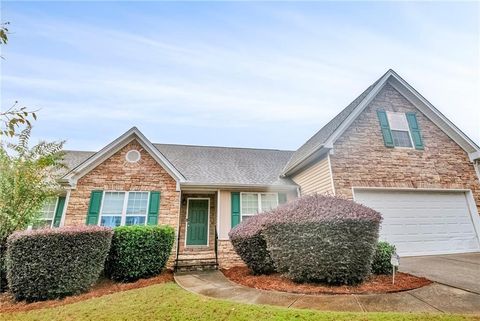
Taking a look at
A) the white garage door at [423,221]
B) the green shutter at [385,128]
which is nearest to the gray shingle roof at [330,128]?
the green shutter at [385,128]

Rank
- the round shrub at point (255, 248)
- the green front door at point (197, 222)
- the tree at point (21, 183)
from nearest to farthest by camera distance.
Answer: the round shrub at point (255, 248), the tree at point (21, 183), the green front door at point (197, 222)

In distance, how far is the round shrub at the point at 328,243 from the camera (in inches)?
187

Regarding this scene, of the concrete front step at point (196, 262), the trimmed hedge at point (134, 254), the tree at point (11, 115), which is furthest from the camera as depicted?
the concrete front step at point (196, 262)

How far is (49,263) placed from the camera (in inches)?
218

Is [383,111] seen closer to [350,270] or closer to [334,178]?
[334,178]

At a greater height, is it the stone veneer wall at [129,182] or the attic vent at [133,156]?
the attic vent at [133,156]

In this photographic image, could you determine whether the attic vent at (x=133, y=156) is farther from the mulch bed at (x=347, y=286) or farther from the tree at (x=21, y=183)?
the mulch bed at (x=347, y=286)

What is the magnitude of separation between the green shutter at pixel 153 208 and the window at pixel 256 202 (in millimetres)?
3417

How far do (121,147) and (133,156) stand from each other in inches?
24.1

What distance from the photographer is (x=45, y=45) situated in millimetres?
5641

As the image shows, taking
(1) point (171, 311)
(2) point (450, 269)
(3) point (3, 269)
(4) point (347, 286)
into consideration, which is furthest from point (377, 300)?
(3) point (3, 269)

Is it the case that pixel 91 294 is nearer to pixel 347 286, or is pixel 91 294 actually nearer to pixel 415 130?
pixel 347 286

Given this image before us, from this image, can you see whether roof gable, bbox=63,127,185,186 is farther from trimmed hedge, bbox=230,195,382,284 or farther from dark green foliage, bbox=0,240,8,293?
trimmed hedge, bbox=230,195,382,284

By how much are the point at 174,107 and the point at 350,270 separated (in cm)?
981
